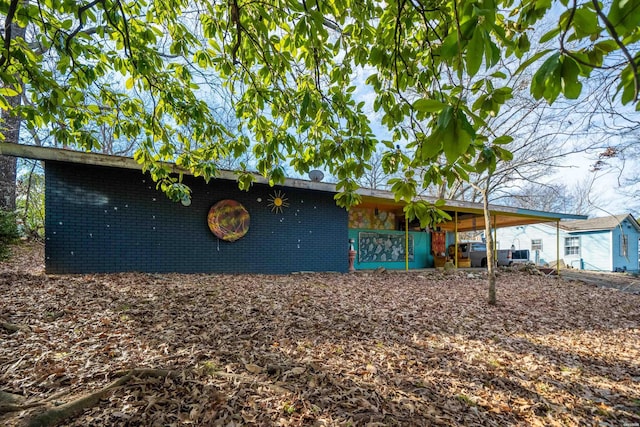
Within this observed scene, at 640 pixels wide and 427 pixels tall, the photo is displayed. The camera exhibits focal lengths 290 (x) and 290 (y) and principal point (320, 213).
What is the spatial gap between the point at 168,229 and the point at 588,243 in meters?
23.2

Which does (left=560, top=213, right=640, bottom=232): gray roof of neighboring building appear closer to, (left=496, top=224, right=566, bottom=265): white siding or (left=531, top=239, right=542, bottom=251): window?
(left=496, top=224, right=566, bottom=265): white siding

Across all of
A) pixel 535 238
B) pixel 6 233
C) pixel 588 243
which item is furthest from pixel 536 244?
pixel 6 233

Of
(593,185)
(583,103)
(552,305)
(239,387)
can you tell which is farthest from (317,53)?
(552,305)

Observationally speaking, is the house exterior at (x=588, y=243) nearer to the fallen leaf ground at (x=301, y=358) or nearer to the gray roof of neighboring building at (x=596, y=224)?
the gray roof of neighboring building at (x=596, y=224)

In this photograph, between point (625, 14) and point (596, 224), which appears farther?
point (596, 224)

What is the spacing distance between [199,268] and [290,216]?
2.78 metres

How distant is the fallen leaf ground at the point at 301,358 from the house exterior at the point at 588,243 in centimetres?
1645

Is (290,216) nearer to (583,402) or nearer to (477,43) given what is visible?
(583,402)

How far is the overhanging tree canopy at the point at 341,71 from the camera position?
1021 millimetres

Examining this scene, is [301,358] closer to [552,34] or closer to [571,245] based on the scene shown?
[552,34]

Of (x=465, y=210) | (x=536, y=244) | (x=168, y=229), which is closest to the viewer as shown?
(x=168, y=229)

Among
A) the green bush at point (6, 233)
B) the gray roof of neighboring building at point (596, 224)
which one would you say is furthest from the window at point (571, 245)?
the green bush at point (6, 233)

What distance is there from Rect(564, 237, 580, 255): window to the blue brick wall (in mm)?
18138

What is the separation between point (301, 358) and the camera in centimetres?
281
